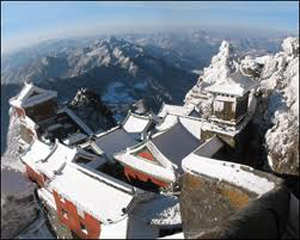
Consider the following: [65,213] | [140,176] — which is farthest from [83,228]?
[140,176]

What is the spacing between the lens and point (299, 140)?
50.5 ft

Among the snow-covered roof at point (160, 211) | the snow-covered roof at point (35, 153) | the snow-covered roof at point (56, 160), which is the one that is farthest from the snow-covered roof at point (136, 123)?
the snow-covered roof at point (160, 211)

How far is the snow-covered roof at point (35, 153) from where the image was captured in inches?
1084

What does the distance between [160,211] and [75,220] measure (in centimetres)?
702

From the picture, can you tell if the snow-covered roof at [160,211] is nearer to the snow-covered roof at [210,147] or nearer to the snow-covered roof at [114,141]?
the snow-covered roof at [210,147]

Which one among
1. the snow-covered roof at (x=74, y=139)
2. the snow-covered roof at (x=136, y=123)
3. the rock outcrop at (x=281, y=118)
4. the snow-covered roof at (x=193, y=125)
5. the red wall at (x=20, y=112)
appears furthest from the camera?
the red wall at (x=20, y=112)

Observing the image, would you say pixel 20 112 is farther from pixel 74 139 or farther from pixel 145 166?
pixel 145 166

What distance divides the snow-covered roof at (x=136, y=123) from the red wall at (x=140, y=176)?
19.2 feet

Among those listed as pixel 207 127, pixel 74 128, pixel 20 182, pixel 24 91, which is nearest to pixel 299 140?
pixel 207 127

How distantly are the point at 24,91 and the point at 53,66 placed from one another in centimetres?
16413

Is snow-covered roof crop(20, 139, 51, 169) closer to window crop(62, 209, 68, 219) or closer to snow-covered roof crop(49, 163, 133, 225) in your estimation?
snow-covered roof crop(49, 163, 133, 225)

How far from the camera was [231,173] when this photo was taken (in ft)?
45.4

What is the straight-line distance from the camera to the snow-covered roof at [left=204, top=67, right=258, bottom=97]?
16672 mm

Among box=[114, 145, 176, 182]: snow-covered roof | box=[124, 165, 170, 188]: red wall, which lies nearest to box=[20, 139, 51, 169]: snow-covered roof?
box=[114, 145, 176, 182]: snow-covered roof
